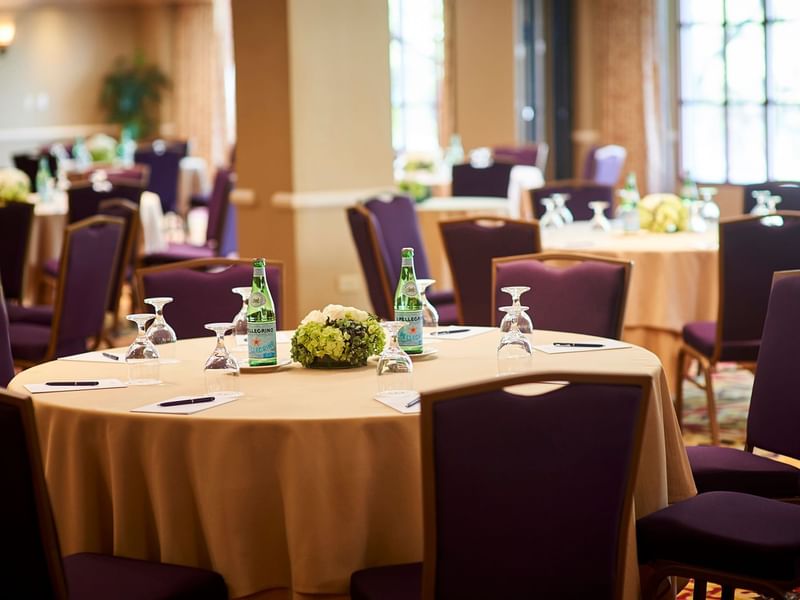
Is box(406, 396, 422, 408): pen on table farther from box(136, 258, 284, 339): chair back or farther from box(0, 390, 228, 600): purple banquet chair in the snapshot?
box(136, 258, 284, 339): chair back

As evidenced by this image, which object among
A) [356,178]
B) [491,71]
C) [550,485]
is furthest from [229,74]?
[550,485]

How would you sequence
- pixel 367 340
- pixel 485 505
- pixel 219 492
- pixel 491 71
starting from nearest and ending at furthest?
pixel 485 505 < pixel 219 492 < pixel 367 340 < pixel 491 71

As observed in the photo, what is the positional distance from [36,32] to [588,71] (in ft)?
24.3

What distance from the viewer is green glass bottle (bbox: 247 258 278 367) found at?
3.36m

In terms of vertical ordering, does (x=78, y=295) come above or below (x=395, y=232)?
below

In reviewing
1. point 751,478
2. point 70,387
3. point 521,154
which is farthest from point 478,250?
point 521,154

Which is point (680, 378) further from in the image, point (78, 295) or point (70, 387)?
point (70, 387)

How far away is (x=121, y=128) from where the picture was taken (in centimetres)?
1731

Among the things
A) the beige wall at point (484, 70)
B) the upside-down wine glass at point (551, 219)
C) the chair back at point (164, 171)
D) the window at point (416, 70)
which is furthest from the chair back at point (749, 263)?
the chair back at point (164, 171)

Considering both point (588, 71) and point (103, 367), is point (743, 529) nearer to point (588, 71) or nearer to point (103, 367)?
point (103, 367)

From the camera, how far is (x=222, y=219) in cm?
880

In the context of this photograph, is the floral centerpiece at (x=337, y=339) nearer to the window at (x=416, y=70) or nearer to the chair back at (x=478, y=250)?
the chair back at (x=478, y=250)

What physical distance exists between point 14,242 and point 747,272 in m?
3.72

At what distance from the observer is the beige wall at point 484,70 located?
1267cm
